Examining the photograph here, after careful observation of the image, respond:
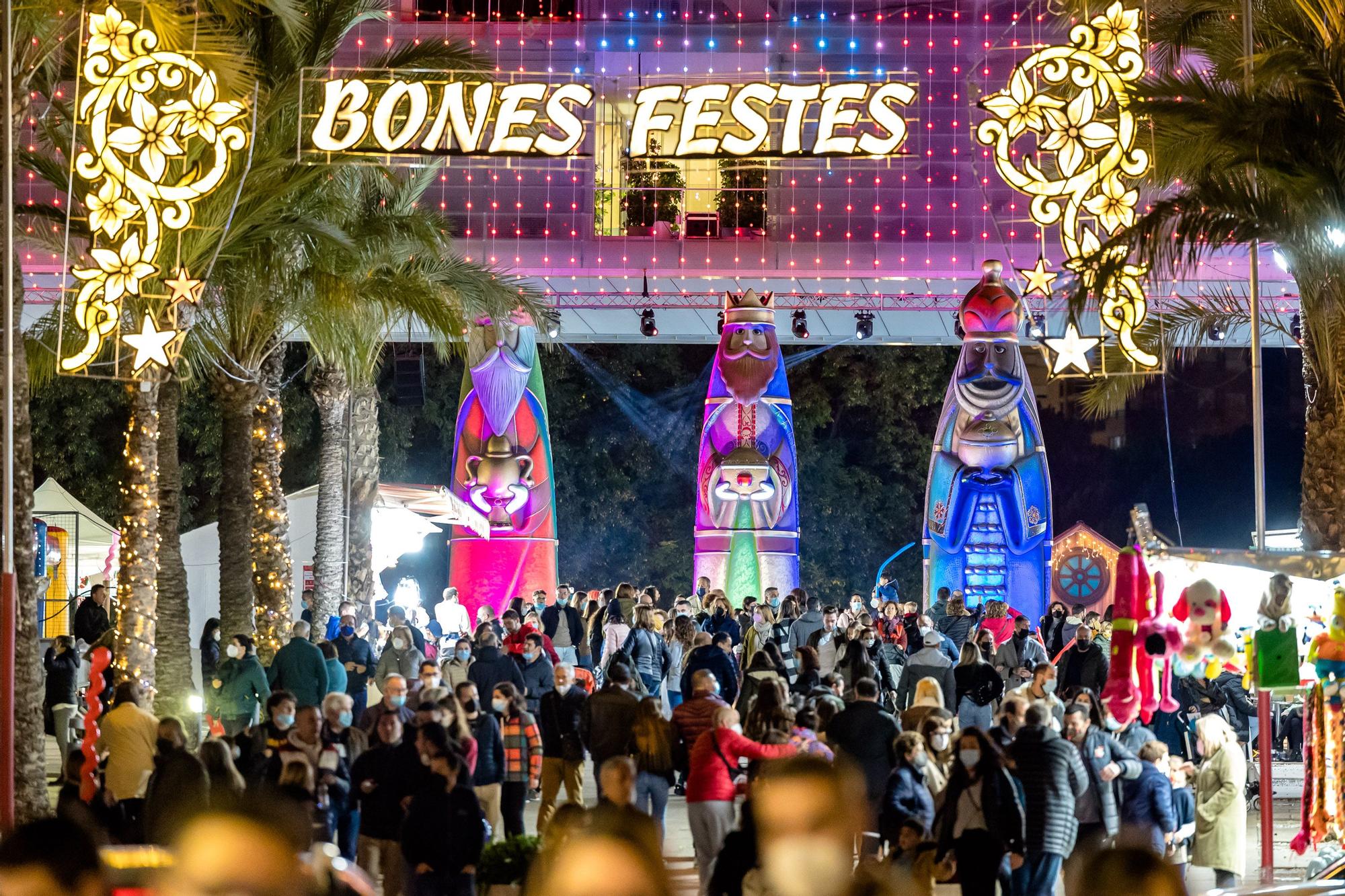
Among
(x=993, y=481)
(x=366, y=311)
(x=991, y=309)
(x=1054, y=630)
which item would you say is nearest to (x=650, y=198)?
(x=991, y=309)

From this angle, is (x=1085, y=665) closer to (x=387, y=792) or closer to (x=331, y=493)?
(x=387, y=792)

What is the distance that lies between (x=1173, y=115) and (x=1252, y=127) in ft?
2.19

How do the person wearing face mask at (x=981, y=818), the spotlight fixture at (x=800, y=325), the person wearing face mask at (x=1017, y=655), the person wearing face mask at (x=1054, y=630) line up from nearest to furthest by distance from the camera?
the person wearing face mask at (x=981, y=818)
the person wearing face mask at (x=1017, y=655)
the person wearing face mask at (x=1054, y=630)
the spotlight fixture at (x=800, y=325)

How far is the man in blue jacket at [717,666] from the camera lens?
1576 cm

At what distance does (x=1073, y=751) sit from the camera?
10602 mm

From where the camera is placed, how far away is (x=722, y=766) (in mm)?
11211

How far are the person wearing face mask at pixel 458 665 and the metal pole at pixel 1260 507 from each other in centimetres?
650

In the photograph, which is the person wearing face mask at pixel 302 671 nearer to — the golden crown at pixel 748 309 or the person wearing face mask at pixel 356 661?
the person wearing face mask at pixel 356 661

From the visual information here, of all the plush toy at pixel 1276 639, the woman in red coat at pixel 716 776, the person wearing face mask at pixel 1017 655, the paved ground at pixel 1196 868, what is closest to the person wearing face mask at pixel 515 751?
the paved ground at pixel 1196 868

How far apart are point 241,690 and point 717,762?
17.9 ft

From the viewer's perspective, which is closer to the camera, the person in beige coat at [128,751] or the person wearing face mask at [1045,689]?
→ the person in beige coat at [128,751]

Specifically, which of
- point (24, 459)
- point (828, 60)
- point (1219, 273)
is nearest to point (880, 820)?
point (24, 459)

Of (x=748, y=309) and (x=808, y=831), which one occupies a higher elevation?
(x=748, y=309)

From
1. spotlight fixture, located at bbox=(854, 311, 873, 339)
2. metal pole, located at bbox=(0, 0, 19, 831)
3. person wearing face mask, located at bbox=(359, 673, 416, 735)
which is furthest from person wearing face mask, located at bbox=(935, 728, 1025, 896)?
spotlight fixture, located at bbox=(854, 311, 873, 339)
